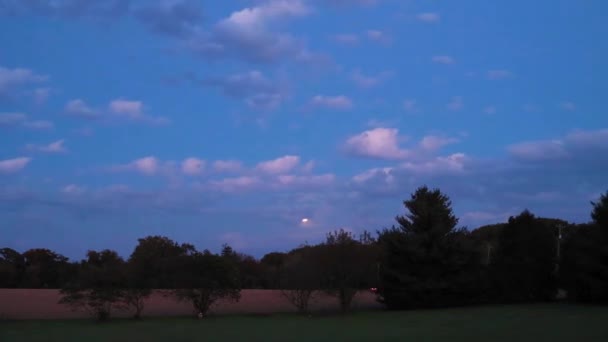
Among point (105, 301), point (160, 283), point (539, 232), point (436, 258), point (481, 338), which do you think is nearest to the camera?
point (481, 338)

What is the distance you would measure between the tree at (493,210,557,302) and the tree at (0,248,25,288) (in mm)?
39754

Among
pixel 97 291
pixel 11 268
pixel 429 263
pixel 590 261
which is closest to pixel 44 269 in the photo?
pixel 11 268

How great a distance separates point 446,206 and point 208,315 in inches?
742

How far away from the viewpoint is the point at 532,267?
49594 mm

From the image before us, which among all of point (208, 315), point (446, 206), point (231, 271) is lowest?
point (208, 315)

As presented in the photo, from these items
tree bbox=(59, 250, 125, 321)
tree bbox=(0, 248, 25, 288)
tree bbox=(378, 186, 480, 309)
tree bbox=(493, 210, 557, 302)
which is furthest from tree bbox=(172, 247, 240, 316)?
tree bbox=(0, 248, 25, 288)

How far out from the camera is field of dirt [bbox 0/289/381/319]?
40.5m

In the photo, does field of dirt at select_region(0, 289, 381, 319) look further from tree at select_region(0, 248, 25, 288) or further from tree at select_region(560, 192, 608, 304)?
tree at select_region(0, 248, 25, 288)

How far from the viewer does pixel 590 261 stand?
44.1 m

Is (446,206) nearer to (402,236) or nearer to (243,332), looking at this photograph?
(402,236)

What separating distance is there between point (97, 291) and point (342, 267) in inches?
614

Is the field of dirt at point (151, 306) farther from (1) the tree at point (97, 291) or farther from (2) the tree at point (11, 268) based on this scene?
(2) the tree at point (11, 268)

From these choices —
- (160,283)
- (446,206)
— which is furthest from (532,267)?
(160,283)

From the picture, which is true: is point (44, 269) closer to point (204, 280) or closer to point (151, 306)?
point (151, 306)
